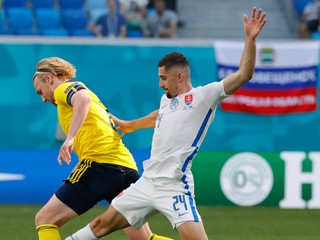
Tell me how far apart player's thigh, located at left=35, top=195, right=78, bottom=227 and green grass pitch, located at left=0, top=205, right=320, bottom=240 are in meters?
2.66

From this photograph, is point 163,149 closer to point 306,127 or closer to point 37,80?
point 37,80

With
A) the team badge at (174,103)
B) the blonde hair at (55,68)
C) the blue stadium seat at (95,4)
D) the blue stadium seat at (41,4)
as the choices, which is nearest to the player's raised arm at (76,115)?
the blonde hair at (55,68)

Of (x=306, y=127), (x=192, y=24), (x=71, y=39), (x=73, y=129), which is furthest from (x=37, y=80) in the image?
(x=192, y=24)

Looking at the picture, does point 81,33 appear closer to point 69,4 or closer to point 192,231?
point 69,4

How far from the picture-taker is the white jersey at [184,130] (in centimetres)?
770

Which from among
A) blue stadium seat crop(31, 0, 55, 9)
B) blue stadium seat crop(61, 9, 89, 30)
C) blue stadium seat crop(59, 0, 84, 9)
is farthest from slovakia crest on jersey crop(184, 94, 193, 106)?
blue stadium seat crop(59, 0, 84, 9)

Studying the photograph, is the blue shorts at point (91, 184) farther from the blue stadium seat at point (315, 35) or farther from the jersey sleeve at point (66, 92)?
the blue stadium seat at point (315, 35)

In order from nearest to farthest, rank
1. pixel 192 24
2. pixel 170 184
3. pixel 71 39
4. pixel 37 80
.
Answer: pixel 170 184, pixel 37 80, pixel 71 39, pixel 192 24

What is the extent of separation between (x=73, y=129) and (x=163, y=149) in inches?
29.2

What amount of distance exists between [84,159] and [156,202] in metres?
0.93

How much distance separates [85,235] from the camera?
799 centimetres

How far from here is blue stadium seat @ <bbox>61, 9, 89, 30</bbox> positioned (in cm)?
1784

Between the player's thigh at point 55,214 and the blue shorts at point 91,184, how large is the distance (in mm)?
39

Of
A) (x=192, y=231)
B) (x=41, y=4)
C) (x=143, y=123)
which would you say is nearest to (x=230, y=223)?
(x=143, y=123)
